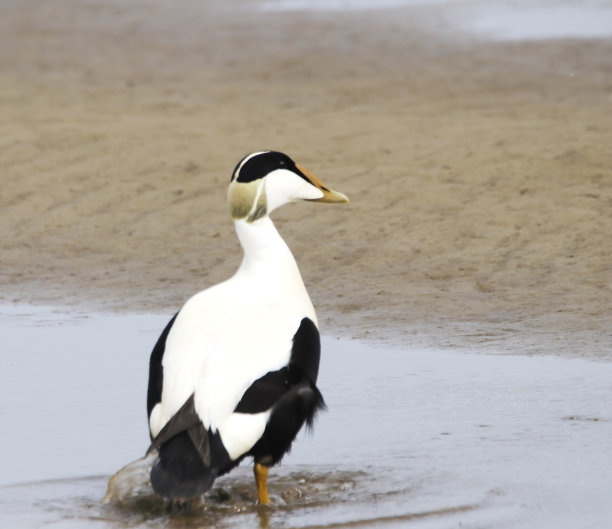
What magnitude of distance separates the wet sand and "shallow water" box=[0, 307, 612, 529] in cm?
56

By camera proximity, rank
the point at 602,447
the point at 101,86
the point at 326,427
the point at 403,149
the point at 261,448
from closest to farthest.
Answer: the point at 261,448, the point at 602,447, the point at 326,427, the point at 403,149, the point at 101,86

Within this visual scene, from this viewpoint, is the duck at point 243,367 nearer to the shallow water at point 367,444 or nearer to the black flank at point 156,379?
the black flank at point 156,379

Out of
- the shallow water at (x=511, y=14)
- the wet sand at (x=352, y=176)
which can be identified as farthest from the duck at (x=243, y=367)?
the shallow water at (x=511, y=14)

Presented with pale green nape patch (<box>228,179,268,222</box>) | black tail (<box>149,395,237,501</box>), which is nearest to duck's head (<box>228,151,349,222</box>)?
pale green nape patch (<box>228,179,268,222</box>)

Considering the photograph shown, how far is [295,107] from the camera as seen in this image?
11.1 m

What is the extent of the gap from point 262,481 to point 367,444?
0.62 metres

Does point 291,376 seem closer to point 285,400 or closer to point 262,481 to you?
point 285,400

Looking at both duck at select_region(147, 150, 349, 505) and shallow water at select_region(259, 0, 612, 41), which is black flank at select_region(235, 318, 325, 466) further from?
shallow water at select_region(259, 0, 612, 41)

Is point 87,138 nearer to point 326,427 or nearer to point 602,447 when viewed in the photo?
point 326,427

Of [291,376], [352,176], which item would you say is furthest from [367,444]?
[352,176]

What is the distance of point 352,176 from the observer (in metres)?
8.86

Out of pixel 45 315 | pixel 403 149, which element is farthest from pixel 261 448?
pixel 403 149

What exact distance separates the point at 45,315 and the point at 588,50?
27.1 ft

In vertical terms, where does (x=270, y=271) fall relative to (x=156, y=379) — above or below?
above
